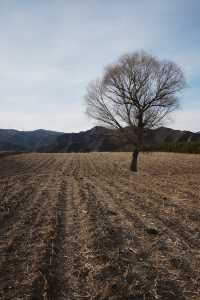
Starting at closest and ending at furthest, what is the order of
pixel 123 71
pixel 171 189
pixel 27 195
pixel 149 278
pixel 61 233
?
pixel 149 278 → pixel 61 233 → pixel 27 195 → pixel 171 189 → pixel 123 71

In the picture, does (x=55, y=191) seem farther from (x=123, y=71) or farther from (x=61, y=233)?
(x=123, y=71)

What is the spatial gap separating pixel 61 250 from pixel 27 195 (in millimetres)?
7074

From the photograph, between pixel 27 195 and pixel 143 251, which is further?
pixel 27 195

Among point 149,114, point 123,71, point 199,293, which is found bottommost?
Answer: point 199,293

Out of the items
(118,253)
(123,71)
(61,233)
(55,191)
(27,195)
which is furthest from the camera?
(123,71)

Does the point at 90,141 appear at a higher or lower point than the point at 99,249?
higher

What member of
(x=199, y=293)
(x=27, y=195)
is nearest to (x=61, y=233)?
(x=199, y=293)

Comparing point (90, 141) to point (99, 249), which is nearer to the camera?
point (99, 249)

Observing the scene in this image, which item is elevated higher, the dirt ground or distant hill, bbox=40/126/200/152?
distant hill, bbox=40/126/200/152

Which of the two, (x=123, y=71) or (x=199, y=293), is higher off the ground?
(x=123, y=71)

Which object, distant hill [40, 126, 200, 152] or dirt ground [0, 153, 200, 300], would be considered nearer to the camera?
dirt ground [0, 153, 200, 300]

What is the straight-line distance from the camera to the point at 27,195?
44.4ft

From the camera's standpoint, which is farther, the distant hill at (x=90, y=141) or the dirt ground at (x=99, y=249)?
the distant hill at (x=90, y=141)

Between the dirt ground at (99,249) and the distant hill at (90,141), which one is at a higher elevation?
the distant hill at (90,141)
